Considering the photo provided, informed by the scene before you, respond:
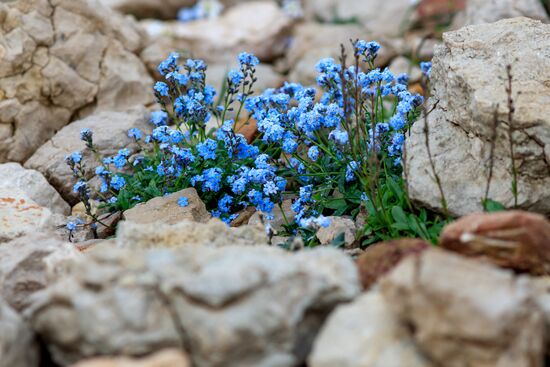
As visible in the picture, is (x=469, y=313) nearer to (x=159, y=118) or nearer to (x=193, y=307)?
(x=193, y=307)

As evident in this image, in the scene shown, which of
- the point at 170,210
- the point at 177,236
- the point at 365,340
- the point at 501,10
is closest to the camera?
the point at 365,340

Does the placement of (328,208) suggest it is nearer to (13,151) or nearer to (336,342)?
(336,342)

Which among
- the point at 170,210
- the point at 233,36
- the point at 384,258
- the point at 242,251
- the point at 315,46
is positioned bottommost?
the point at 170,210

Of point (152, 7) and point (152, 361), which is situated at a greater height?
point (152, 7)

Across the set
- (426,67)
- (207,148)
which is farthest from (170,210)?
(426,67)

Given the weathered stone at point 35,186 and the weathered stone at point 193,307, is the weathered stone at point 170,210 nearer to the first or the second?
the weathered stone at point 35,186

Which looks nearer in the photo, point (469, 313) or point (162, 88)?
point (469, 313)

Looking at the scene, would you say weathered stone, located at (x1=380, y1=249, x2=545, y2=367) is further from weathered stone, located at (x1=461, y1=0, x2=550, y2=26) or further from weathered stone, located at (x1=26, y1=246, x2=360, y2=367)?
weathered stone, located at (x1=461, y1=0, x2=550, y2=26)

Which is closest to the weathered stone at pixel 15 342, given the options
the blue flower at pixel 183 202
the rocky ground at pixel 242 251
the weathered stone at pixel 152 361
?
the rocky ground at pixel 242 251
